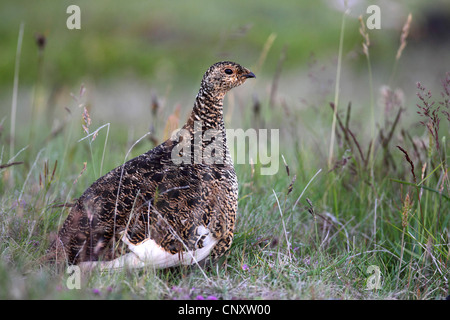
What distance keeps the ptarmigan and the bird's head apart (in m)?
0.39

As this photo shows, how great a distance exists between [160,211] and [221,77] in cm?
128

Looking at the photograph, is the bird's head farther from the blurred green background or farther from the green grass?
the blurred green background

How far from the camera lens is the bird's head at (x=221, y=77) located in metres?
4.00

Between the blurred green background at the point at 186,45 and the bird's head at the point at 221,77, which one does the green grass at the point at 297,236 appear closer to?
the bird's head at the point at 221,77

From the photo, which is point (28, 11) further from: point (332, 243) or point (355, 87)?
point (332, 243)

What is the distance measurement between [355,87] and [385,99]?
6.78 metres

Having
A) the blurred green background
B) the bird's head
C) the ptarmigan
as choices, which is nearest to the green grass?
the ptarmigan

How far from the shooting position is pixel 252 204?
4469mm

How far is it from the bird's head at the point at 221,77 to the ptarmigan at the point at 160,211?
15.5 inches

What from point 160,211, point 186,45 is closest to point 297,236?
point 160,211

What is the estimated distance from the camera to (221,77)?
13.2ft

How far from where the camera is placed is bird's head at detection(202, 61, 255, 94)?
400 centimetres

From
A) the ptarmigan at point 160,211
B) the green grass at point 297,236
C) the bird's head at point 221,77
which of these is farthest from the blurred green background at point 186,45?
the ptarmigan at point 160,211
